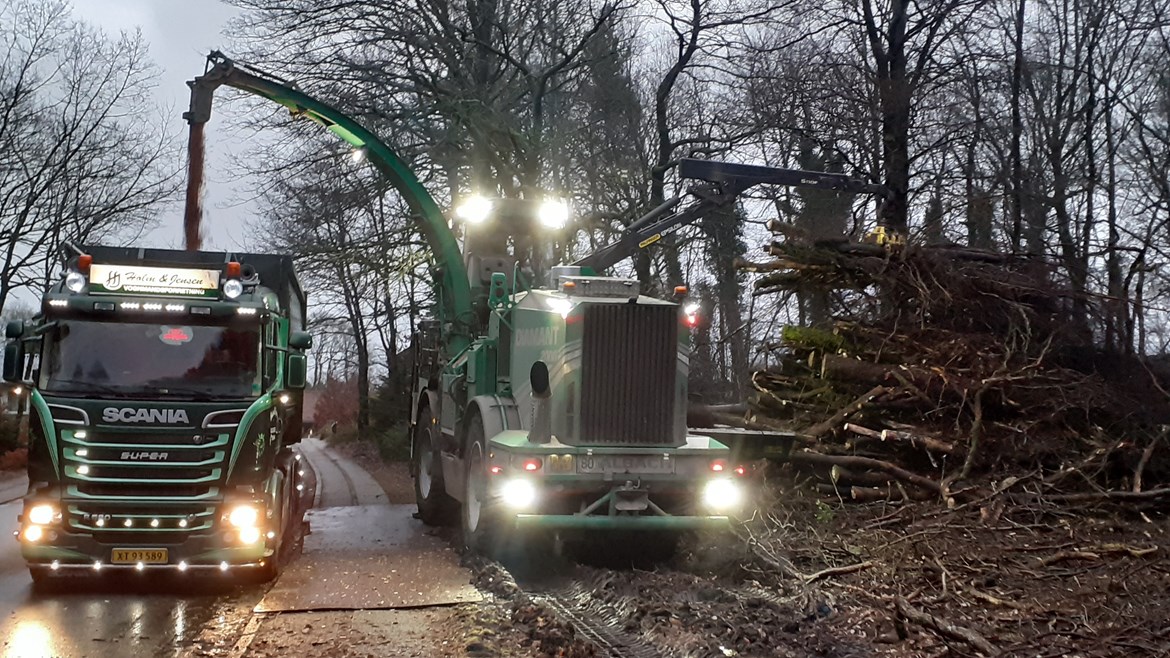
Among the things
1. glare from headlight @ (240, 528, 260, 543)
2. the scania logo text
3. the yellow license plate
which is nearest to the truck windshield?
the scania logo text

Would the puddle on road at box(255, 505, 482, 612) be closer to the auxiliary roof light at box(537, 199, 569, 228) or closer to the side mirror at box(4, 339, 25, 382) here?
the side mirror at box(4, 339, 25, 382)

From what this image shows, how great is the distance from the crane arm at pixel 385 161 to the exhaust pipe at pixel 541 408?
3.10 metres

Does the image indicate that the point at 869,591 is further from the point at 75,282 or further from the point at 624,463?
the point at 75,282

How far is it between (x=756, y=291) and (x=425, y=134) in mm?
9700

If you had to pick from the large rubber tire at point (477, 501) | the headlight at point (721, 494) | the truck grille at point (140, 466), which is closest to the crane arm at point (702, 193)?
the large rubber tire at point (477, 501)

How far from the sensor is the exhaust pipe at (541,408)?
Result: 31.9 ft

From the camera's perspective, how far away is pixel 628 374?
32.0 ft

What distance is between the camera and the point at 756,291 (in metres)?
14.4

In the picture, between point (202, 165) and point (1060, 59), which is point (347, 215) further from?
point (1060, 59)

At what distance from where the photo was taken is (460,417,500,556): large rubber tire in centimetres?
1016

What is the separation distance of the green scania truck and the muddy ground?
2.41 m

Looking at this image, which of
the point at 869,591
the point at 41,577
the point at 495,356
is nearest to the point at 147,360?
the point at 41,577

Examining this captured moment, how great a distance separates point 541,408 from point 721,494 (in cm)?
187

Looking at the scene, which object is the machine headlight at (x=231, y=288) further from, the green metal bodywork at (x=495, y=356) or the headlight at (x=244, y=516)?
the green metal bodywork at (x=495, y=356)
